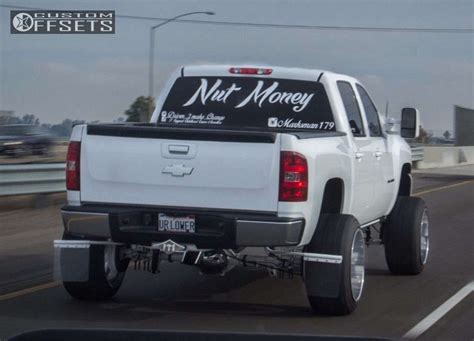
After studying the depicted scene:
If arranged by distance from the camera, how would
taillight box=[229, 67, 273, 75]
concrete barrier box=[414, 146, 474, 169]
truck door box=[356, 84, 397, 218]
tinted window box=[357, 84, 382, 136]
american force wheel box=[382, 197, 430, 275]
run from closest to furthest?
taillight box=[229, 67, 273, 75], truck door box=[356, 84, 397, 218], tinted window box=[357, 84, 382, 136], american force wheel box=[382, 197, 430, 275], concrete barrier box=[414, 146, 474, 169]

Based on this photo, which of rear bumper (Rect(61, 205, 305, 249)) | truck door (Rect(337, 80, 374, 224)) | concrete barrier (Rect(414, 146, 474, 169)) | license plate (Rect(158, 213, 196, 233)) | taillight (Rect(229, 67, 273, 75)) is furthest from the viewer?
concrete barrier (Rect(414, 146, 474, 169))

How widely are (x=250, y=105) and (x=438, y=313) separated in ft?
8.78

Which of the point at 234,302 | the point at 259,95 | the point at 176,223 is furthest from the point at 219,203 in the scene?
the point at 259,95

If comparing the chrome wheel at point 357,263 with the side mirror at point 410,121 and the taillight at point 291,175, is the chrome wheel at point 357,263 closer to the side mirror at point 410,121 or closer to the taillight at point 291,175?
the taillight at point 291,175

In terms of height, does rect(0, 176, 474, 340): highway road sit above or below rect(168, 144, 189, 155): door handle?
below

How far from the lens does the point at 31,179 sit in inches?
639

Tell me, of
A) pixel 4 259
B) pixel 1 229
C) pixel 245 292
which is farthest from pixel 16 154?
pixel 245 292

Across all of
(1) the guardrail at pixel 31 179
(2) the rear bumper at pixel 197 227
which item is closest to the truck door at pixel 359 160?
(2) the rear bumper at pixel 197 227

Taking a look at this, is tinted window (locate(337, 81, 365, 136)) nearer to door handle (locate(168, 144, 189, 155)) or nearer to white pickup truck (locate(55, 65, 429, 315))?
white pickup truck (locate(55, 65, 429, 315))

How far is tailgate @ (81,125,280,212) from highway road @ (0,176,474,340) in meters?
1.03

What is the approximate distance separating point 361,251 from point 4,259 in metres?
4.75

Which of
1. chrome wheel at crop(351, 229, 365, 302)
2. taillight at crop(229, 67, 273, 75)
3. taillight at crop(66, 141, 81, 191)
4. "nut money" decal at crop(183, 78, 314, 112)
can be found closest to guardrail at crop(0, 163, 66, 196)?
"nut money" decal at crop(183, 78, 314, 112)

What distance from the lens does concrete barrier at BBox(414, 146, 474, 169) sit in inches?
1519

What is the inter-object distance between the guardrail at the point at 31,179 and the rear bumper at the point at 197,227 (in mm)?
8322
